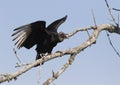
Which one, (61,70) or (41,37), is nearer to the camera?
(61,70)

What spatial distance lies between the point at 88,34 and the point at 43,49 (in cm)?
137

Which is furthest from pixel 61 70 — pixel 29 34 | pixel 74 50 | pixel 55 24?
pixel 55 24

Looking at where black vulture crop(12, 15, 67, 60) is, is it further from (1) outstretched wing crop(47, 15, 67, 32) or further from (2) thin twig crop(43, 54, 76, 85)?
(2) thin twig crop(43, 54, 76, 85)

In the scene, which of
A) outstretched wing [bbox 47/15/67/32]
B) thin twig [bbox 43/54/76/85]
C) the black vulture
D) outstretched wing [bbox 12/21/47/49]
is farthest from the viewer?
outstretched wing [bbox 47/15/67/32]

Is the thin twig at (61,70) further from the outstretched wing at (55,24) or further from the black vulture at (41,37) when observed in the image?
the outstretched wing at (55,24)

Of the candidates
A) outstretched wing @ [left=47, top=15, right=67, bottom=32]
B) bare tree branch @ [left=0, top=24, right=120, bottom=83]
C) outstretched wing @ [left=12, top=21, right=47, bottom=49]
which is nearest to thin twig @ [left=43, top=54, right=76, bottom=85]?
bare tree branch @ [left=0, top=24, right=120, bottom=83]

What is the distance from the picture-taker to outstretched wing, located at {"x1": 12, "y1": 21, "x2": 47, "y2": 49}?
5418mm

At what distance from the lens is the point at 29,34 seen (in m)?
6.02

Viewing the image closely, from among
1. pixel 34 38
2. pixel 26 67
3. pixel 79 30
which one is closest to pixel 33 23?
pixel 34 38

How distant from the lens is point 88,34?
16.4ft

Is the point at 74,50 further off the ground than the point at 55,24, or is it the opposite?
the point at 74,50

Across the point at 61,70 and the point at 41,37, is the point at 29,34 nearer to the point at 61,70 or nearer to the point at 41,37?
the point at 41,37

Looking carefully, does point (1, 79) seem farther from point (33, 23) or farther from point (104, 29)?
point (33, 23)

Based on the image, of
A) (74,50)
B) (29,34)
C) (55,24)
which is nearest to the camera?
(74,50)
